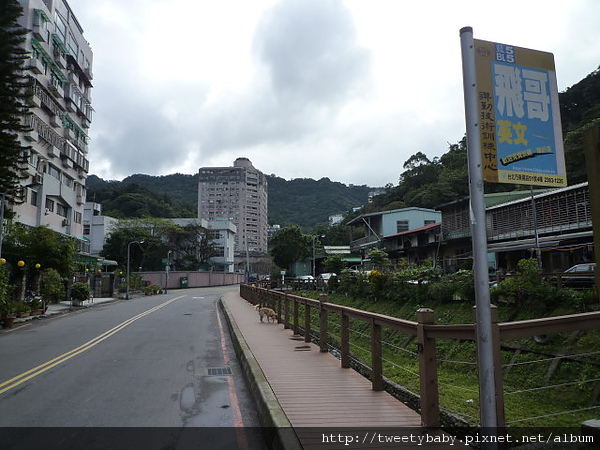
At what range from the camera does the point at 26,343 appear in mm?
13344

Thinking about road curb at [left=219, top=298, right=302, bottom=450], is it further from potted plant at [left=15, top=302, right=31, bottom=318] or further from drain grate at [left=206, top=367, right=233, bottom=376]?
potted plant at [left=15, top=302, right=31, bottom=318]

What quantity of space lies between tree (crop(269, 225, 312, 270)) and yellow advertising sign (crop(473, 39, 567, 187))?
61.6 metres

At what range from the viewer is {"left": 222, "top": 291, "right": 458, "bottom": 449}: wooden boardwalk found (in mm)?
4480

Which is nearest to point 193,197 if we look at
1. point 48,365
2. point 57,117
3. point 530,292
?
point 57,117

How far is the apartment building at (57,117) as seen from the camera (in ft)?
113

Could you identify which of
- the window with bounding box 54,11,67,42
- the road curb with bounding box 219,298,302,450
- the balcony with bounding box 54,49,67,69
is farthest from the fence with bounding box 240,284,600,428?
the window with bounding box 54,11,67,42

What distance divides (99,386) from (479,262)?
22.3 feet


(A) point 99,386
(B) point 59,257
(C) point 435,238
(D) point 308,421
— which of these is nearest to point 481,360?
(D) point 308,421

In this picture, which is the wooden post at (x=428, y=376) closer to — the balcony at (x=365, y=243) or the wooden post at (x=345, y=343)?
the wooden post at (x=345, y=343)

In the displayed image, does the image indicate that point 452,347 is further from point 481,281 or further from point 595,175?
point 481,281

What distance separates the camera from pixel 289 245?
214 ft

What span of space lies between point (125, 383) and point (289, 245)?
5741 cm

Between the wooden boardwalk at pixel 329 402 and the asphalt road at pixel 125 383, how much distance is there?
57 centimetres

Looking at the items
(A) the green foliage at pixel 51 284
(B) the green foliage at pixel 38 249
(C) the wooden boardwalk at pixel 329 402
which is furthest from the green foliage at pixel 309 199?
(C) the wooden boardwalk at pixel 329 402
